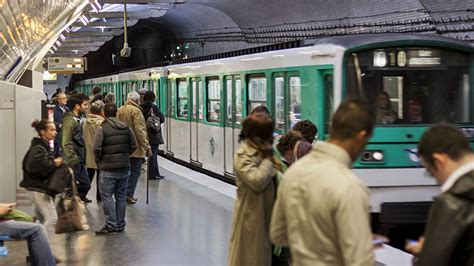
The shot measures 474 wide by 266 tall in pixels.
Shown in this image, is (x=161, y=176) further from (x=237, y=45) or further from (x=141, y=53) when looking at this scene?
(x=141, y=53)

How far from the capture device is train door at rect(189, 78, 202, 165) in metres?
18.1

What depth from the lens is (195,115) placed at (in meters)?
18.6

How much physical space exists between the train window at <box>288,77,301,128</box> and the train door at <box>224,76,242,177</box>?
3.00m

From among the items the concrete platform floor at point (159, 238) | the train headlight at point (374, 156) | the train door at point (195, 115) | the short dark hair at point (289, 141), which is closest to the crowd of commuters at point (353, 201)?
the short dark hair at point (289, 141)

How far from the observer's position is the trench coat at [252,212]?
6016 millimetres

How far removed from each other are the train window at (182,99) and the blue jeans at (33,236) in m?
11.9

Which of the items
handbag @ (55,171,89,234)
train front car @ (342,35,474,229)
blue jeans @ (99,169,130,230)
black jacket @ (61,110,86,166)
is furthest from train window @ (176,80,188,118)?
handbag @ (55,171,89,234)

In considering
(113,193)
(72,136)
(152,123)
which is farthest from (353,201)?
(152,123)

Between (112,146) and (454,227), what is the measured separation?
6.85 m

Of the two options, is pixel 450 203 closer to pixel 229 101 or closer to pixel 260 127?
pixel 260 127

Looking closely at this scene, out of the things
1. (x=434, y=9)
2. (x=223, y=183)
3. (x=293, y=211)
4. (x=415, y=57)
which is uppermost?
(x=434, y=9)

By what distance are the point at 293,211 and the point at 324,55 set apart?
651cm

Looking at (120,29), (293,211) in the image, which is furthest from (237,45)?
(293,211)

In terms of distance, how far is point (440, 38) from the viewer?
10.5 metres
